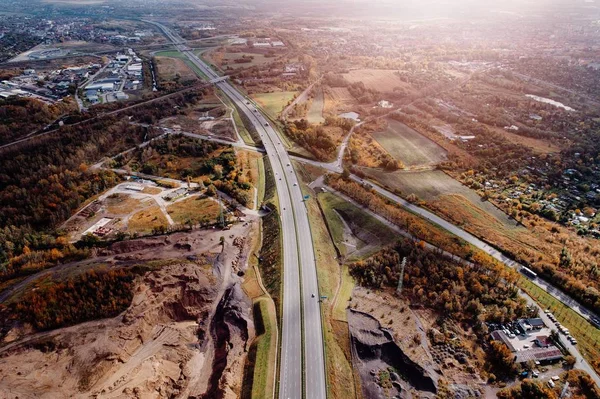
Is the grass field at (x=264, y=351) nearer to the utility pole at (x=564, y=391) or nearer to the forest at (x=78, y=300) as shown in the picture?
the forest at (x=78, y=300)

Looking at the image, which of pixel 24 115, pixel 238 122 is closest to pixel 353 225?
pixel 238 122

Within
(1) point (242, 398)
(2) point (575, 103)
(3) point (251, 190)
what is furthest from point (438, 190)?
(2) point (575, 103)

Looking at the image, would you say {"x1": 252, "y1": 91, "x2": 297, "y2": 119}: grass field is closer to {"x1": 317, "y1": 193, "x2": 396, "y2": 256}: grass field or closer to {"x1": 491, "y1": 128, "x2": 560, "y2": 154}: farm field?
{"x1": 317, "y1": 193, "x2": 396, "y2": 256}: grass field

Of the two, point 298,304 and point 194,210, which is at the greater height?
point 194,210

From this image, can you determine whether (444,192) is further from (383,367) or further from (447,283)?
(383,367)

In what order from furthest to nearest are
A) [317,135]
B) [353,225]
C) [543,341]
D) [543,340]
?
[317,135], [353,225], [543,340], [543,341]
